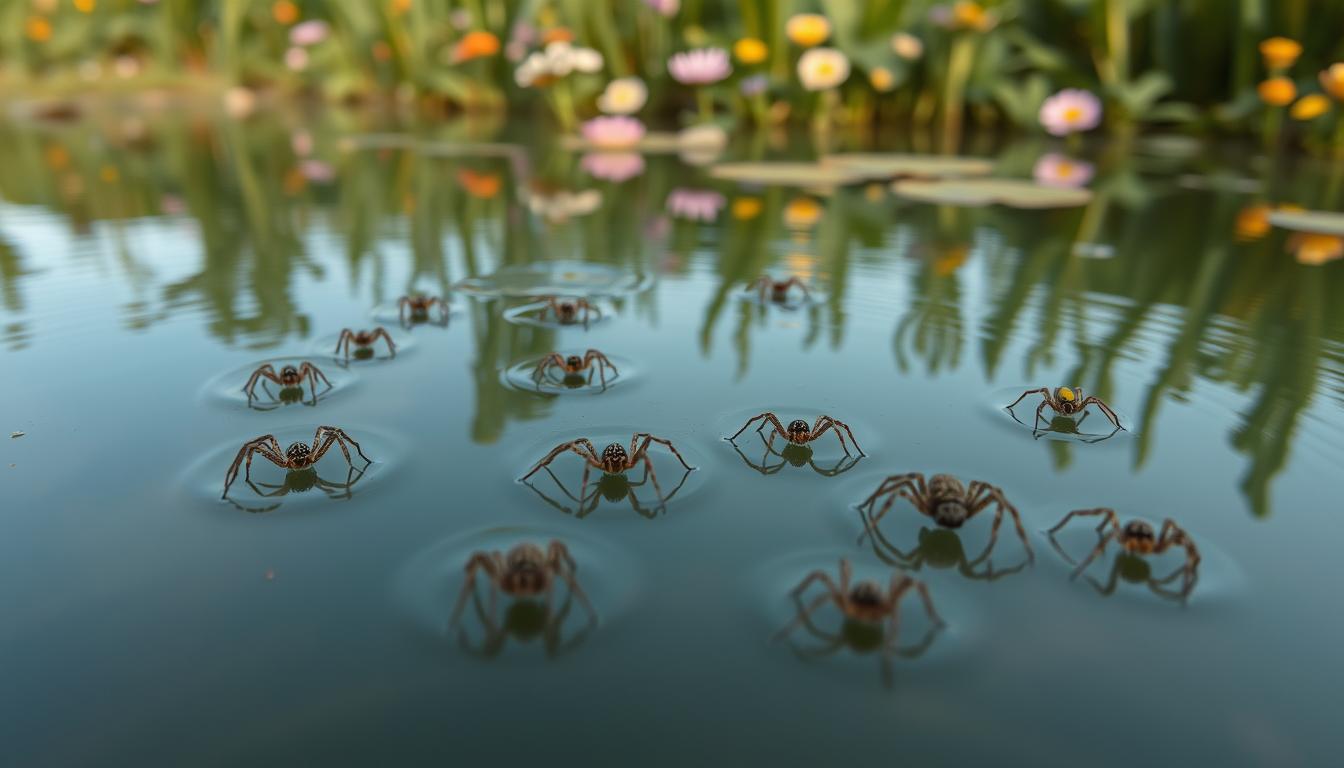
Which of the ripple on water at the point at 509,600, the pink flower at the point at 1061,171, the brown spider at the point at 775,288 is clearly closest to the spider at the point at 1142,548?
the ripple on water at the point at 509,600

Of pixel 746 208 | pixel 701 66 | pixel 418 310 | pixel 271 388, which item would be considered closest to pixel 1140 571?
pixel 271 388

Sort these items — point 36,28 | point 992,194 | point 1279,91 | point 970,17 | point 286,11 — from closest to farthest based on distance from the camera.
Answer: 1. point 992,194
2. point 1279,91
3. point 970,17
4. point 286,11
5. point 36,28

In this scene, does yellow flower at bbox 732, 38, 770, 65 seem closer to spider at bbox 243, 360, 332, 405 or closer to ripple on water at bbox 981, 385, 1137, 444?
ripple on water at bbox 981, 385, 1137, 444

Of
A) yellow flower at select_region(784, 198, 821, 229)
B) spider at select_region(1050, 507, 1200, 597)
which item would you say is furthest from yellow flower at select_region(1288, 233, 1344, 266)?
spider at select_region(1050, 507, 1200, 597)

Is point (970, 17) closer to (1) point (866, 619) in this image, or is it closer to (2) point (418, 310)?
(2) point (418, 310)

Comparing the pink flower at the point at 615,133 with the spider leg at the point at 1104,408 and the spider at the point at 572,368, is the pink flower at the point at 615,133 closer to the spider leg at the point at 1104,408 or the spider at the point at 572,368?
the spider at the point at 572,368

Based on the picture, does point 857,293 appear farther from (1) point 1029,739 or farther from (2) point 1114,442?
(1) point 1029,739
